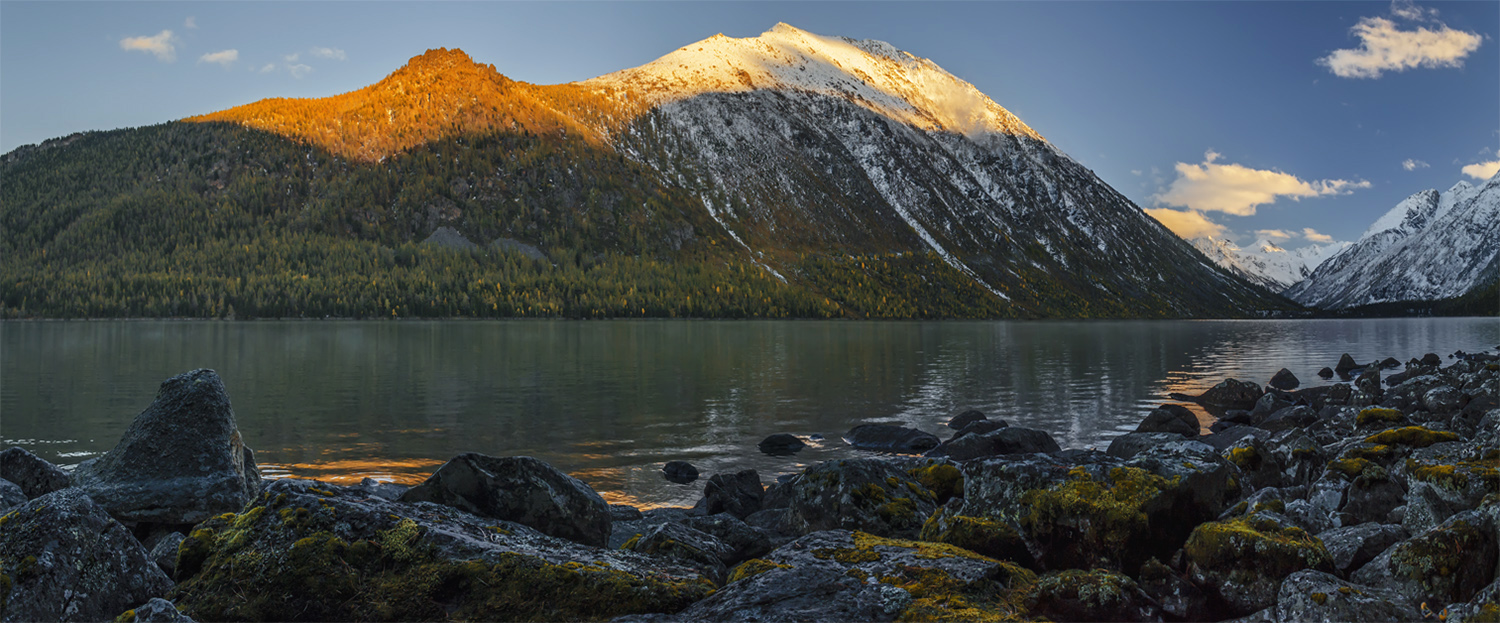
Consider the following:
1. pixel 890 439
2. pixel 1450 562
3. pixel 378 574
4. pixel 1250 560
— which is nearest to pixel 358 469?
pixel 890 439

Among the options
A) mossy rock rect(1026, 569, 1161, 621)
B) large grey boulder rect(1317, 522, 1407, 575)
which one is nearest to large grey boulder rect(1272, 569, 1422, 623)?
mossy rock rect(1026, 569, 1161, 621)

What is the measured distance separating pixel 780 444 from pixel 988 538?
832 inches

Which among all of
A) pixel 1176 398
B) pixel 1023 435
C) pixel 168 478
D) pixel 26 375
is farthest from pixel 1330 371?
pixel 26 375

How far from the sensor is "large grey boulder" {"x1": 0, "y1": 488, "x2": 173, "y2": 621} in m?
7.43

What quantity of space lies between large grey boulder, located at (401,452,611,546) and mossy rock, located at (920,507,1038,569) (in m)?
4.80

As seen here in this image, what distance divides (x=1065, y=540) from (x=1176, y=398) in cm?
4238

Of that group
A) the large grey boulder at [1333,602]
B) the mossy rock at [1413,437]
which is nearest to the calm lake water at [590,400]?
the mossy rock at [1413,437]

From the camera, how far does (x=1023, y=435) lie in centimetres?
2678

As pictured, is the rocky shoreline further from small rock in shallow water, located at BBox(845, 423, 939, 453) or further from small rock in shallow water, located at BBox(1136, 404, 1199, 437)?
small rock in shallow water, located at BBox(1136, 404, 1199, 437)

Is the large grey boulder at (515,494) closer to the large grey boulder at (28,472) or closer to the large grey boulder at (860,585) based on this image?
the large grey boulder at (860,585)

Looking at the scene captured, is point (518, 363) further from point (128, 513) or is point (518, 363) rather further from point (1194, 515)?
point (1194, 515)

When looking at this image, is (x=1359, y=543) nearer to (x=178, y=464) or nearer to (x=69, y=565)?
(x=69, y=565)

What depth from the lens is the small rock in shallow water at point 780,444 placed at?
30.6 meters

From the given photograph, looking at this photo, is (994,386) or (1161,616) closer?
(1161,616)
